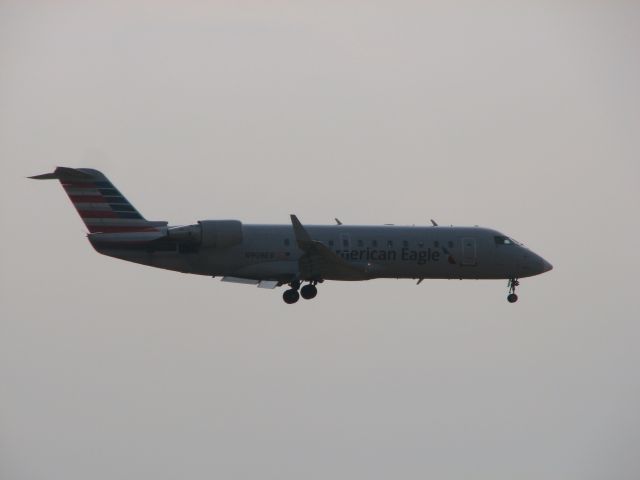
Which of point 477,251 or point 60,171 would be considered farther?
point 477,251

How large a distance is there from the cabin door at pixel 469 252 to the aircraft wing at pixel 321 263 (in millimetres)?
4398

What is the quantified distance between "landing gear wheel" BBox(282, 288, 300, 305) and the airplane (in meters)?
0.04

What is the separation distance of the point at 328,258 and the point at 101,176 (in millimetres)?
8829

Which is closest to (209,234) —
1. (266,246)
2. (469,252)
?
(266,246)

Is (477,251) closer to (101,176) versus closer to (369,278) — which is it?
(369,278)

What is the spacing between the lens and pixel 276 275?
57156mm

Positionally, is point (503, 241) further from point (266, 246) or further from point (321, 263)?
point (266, 246)

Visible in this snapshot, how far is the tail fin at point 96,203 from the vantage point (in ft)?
184

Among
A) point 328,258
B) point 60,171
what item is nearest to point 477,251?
point 328,258

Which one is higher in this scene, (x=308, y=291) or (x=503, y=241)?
(x=503, y=241)

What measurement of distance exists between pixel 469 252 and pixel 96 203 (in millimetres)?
14759

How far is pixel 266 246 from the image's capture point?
187ft

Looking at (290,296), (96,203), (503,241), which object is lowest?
(290,296)

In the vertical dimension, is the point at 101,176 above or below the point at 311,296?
above
